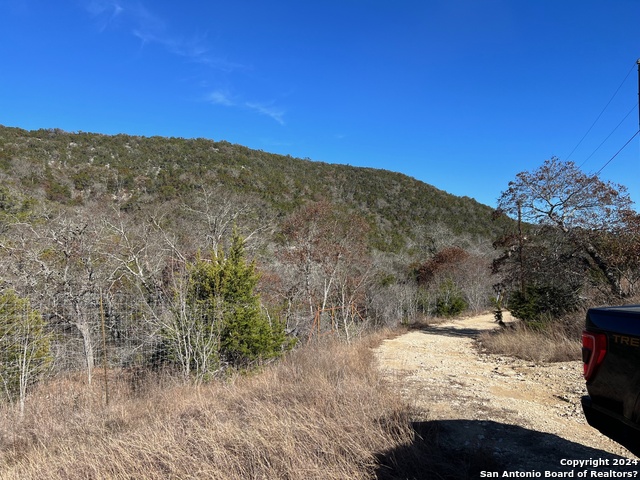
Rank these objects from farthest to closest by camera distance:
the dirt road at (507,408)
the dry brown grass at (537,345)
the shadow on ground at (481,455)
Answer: the dry brown grass at (537,345) < the dirt road at (507,408) < the shadow on ground at (481,455)

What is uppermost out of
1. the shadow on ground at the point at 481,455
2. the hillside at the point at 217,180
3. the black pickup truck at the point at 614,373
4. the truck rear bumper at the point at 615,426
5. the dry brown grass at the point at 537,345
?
the hillside at the point at 217,180

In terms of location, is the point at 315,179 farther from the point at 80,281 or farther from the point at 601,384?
the point at 601,384

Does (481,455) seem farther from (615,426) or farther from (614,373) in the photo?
(614,373)

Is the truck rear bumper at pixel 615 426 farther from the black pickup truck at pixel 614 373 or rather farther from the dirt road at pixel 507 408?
the dirt road at pixel 507 408

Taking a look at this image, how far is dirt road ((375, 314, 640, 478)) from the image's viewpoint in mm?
3256

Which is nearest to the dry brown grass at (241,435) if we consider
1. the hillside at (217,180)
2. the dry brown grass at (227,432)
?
the dry brown grass at (227,432)

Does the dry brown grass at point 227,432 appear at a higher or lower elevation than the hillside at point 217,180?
lower

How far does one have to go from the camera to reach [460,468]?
9.48ft

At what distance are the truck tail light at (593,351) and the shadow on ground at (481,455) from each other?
1.17 m

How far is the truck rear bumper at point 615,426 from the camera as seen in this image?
6.39ft

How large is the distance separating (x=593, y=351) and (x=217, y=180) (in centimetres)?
3796

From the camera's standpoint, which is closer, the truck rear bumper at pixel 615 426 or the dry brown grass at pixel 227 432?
the truck rear bumper at pixel 615 426

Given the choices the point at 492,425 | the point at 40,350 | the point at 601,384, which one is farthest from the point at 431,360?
the point at 40,350

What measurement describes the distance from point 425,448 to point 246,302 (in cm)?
621
